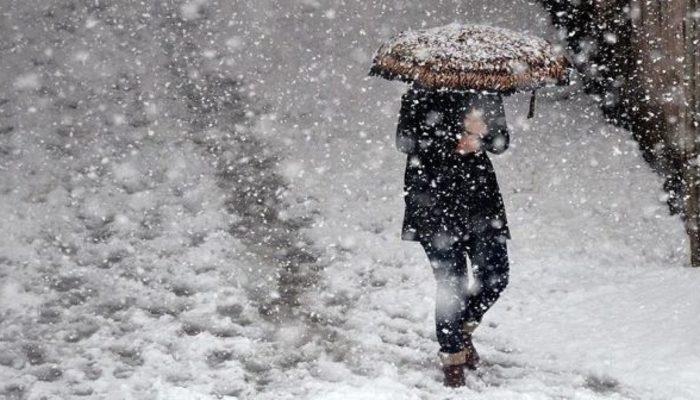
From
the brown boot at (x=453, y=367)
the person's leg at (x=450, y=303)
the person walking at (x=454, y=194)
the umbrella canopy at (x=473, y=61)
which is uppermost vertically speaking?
the umbrella canopy at (x=473, y=61)

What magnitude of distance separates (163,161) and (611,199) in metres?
4.50

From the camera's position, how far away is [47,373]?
474 centimetres

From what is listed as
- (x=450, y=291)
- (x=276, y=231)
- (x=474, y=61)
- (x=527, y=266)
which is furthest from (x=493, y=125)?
(x=276, y=231)

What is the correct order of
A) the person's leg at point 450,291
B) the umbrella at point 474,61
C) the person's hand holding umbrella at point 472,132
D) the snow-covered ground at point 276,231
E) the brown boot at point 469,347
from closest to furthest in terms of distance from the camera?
the umbrella at point 474,61 < the person's hand holding umbrella at point 472,132 < the person's leg at point 450,291 < the brown boot at point 469,347 < the snow-covered ground at point 276,231

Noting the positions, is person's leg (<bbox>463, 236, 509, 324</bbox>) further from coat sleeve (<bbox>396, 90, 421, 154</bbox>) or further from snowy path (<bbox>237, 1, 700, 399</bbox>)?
coat sleeve (<bbox>396, 90, 421, 154</bbox>)

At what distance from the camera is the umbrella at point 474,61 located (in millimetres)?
3879

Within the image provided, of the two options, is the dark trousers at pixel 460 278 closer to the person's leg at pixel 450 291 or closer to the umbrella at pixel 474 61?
the person's leg at pixel 450 291

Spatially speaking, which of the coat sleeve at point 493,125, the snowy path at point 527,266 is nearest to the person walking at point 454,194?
the coat sleeve at point 493,125

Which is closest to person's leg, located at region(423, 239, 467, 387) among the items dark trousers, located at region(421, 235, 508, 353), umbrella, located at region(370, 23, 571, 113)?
dark trousers, located at region(421, 235, 508, 353)

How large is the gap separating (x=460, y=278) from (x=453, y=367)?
53 centimetres

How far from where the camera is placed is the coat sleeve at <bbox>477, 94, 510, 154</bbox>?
420cm

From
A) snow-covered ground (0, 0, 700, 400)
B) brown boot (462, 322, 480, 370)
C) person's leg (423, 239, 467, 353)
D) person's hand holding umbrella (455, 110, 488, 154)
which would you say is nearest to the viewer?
person's hand holding umbrella (455, 110, 488, 154)

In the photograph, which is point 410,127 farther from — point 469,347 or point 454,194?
point 469,347

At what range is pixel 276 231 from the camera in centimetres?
695
